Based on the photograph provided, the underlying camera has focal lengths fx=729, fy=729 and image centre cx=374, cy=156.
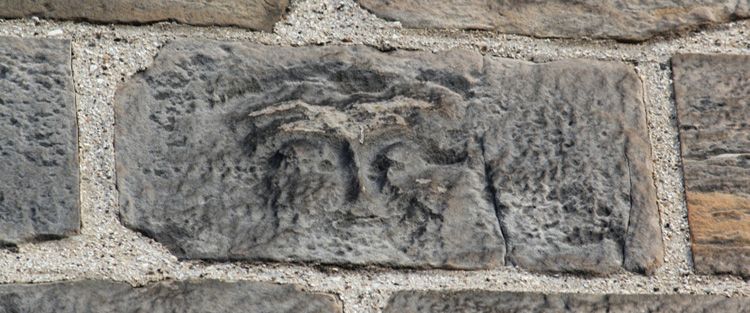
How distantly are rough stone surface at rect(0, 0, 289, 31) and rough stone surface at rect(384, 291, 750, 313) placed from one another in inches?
13.3

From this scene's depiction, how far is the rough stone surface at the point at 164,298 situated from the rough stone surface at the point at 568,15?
33 cm

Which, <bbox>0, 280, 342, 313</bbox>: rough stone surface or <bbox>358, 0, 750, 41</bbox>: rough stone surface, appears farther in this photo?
<bbox>358, 0, 750, 41</bbox>: rough stone surface

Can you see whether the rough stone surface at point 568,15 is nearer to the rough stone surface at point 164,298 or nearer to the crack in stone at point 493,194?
the crack in stone at point 493,194

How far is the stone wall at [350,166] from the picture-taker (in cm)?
73

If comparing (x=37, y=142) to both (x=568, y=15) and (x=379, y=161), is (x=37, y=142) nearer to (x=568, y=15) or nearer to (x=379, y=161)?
(x=379, y=161)

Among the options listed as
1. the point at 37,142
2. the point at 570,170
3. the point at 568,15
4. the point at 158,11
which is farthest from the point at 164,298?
the point at 568,15

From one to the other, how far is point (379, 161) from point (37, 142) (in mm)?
347

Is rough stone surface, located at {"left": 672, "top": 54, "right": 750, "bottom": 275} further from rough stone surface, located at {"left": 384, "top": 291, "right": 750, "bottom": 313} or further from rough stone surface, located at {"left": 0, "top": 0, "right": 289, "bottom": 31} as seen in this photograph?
→ rough stone surface, located at {"left": 0, "top": 0, "right": 289, "bottom": 31}

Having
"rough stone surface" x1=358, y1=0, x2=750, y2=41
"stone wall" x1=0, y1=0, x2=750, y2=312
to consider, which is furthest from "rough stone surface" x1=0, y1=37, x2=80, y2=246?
"rough stone surface" x1=358, y1=0, x2=750, y2=41

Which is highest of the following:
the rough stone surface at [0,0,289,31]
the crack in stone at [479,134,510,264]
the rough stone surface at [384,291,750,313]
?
the rough stone surface at [0,0,289,31]

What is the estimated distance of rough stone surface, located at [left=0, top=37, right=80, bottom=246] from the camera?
72 centimetres

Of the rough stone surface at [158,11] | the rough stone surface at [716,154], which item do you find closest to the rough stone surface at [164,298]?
the rough stone surface at [158,11]

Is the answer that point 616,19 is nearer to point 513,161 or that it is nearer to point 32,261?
point 513,161

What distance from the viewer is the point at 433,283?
2.44ft
